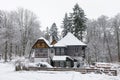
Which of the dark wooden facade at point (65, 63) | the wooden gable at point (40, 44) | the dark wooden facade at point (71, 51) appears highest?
the wooden gable at point (40, 44)

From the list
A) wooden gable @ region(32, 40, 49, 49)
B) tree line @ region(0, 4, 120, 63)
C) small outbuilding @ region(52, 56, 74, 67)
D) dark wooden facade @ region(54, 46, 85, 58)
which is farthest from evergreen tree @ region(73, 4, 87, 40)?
small outbuilding @ region(52, 56, 74, 67)

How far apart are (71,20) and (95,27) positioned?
9.88m

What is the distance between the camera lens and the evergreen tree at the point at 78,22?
188ft

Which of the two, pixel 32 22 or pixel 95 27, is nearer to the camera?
pixel 32 22

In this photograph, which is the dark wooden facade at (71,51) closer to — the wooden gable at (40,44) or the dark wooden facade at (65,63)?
the dark wooden facade at (65,63)

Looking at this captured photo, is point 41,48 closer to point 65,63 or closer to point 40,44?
point 40,44

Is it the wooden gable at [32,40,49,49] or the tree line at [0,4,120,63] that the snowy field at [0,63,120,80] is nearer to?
the wooden gable at [32,40,49,49]

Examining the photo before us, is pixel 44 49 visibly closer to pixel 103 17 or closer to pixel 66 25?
pixel 66 25

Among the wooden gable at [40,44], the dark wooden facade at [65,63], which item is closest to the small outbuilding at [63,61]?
the dark wooden facade at [65,63]

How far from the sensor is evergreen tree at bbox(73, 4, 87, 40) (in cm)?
5725

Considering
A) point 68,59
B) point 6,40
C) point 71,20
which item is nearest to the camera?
point 68,59

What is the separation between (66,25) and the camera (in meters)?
63.9

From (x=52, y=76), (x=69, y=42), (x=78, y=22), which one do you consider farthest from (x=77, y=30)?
(x=52, y=76)

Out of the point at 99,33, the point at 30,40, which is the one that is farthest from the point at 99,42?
the point at 30,40
